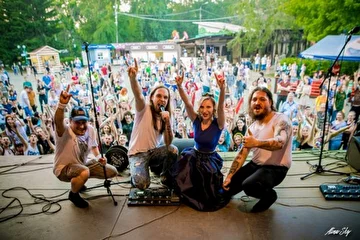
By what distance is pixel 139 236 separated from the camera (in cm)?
190

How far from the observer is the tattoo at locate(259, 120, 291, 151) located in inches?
75.3

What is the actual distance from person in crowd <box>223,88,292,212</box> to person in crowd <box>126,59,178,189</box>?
78 cm

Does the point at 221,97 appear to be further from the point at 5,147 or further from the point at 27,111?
the point at 27,111

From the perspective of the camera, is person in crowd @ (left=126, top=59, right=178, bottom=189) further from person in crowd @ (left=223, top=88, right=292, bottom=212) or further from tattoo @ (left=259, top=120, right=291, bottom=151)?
tattoo @ (left=259, top=120, right=291, bottom=151)

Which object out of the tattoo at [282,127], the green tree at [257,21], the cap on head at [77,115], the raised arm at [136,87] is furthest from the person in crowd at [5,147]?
the green tree at [257,21]

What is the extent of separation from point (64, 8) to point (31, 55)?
1.85m

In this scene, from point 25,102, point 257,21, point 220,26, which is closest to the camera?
point 25,102

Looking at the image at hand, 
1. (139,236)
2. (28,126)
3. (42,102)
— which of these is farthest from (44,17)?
(139,236)

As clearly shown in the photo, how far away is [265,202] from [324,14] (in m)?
8.53

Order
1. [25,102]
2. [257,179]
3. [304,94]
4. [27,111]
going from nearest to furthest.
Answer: [257,179] < [27,111] < [25,102] < [304,94]

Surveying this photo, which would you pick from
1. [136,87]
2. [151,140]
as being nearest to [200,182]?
[151,140]

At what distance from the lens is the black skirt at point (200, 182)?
7.25ft

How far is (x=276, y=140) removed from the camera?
1.94 metres

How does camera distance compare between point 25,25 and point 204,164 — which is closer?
point 204,164
